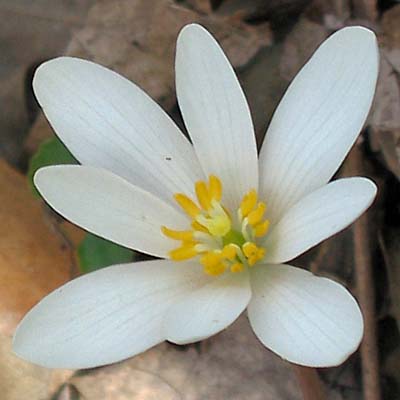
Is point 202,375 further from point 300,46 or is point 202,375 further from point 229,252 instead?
point 300,46

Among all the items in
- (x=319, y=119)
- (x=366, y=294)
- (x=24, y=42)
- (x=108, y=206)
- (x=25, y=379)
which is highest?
(x=319, y=119)

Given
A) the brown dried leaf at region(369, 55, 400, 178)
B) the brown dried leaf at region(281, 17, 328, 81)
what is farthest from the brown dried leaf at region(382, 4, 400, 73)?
the brown dried leaf at region(281, 17, 328, 81)

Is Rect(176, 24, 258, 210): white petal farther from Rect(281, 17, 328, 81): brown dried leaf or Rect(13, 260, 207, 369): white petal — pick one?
Rect(281, 17, 328, 81): brown dried leaf

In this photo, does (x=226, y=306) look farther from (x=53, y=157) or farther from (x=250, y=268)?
(x=53, y=157)

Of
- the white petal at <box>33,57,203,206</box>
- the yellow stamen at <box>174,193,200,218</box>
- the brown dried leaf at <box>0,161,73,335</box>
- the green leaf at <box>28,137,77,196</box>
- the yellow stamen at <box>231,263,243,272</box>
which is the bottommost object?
the brown dried leaf at <box>0,161,73,335</box>

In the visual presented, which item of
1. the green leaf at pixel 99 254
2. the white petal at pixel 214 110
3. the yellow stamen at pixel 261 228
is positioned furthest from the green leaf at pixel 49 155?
the yellow stamen at pixel 261 228

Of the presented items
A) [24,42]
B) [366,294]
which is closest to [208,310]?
[366,294]
